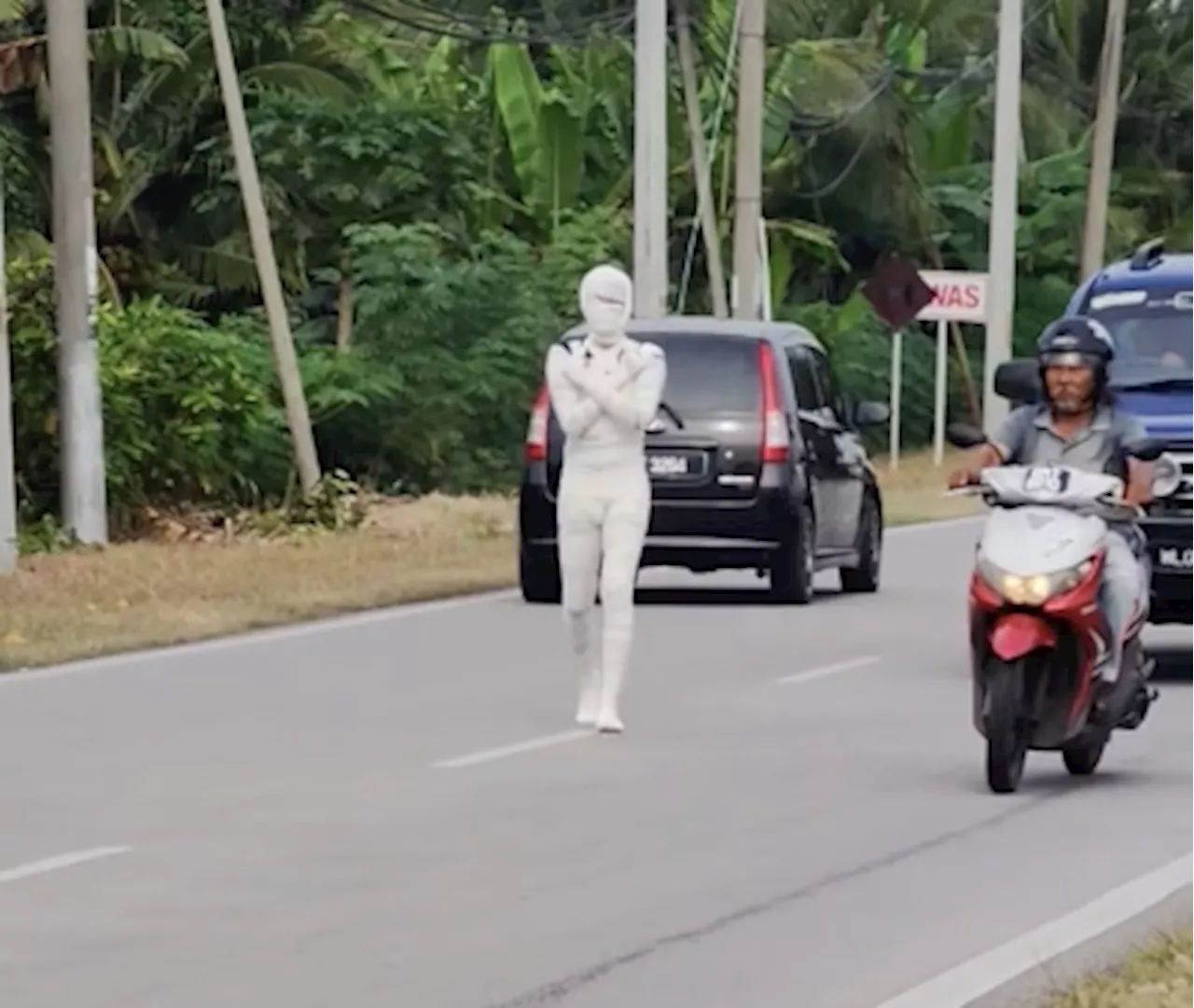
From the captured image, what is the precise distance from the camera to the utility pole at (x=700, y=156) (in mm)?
43500

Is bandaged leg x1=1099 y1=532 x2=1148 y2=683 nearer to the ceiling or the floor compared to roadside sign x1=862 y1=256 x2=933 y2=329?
nearer to the ceiling

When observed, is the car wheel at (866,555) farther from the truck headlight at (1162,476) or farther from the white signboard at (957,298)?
the white signboard at (957,298)

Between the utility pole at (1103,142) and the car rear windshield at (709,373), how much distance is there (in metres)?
28.4

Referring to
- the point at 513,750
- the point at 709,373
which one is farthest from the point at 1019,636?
the point at 709,373

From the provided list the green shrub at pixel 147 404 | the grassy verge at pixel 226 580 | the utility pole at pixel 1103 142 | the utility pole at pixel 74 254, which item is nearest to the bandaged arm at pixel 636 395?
the grassy verge at pixel 226 580

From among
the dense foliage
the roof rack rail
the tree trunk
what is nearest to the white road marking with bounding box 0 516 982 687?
the roof rack rail

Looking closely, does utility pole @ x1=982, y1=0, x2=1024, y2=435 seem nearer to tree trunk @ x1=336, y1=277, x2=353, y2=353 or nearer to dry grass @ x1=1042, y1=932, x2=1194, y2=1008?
tree trunk @ x1=336, y1=277, x2=353, y2=353

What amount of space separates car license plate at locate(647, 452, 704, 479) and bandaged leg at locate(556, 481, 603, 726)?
21.2 ft

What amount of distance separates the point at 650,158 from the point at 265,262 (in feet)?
12.1

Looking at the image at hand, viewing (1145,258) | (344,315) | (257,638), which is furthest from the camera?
(344,315)

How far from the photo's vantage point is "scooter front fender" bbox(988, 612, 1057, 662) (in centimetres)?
1251

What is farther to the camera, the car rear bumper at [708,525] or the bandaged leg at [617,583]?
the car rear bumper at [708,525]

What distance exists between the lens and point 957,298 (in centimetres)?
4400

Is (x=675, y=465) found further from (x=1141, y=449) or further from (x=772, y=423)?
(x=1141, y=449)
